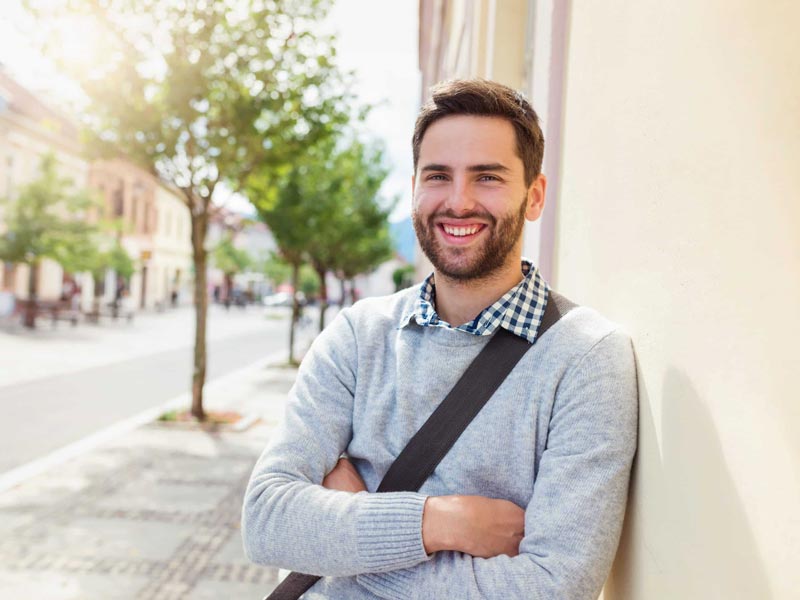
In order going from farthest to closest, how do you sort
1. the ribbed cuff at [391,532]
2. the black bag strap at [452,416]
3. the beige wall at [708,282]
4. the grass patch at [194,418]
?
the grass patch at [194,418] → the black bag strap at [452,416] → the ribbed cuff at [391,532] → the beige wall at [708,282]

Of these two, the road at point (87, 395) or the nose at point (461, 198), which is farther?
the road at point (87, 395)

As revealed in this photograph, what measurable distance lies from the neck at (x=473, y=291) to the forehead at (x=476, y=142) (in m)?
0.30

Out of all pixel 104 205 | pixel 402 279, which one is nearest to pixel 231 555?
pixel 104 205

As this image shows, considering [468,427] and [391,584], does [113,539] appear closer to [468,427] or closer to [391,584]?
[391,584]

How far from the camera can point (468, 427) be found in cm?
199

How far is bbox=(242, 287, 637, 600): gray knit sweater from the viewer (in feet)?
5.83

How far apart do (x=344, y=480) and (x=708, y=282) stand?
1147mm

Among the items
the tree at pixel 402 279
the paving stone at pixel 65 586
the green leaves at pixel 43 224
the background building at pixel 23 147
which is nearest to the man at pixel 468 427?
the paving stone at pixel 65 586

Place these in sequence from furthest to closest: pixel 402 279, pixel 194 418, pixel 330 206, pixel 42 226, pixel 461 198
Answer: pixel 402 279 < pixel 42 226 < pixel 330 206 < pixel 194 418 < pixel 461 198

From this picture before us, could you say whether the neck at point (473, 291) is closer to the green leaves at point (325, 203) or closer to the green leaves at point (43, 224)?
the green leaves at point (325, 203)

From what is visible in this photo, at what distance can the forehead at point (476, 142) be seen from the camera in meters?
2.13

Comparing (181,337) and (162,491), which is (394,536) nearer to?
(162,491)

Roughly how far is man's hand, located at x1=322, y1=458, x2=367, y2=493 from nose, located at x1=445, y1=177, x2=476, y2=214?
2.49 feet

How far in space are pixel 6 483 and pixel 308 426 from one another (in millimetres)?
5837
